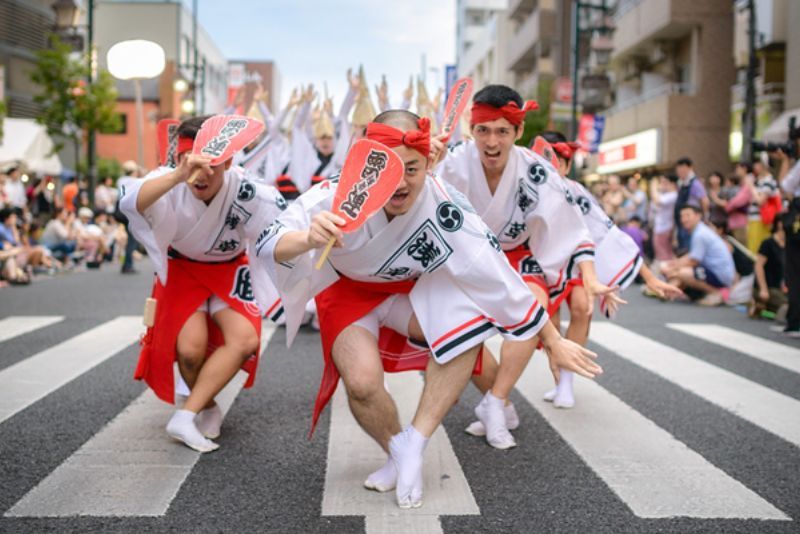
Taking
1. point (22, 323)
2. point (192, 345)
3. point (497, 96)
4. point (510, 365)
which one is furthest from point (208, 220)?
point (22, 323)

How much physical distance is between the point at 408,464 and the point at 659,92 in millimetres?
21935

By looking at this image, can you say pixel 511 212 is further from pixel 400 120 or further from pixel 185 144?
pixel 185 144

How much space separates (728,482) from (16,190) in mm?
13247

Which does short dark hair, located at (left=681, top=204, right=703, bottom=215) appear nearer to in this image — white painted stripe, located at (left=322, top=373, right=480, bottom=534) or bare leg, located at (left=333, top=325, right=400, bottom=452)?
white painted stripe, located at (left=322, top=373, right=480, bottom=534)

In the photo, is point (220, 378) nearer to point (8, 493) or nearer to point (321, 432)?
point (321, 432)

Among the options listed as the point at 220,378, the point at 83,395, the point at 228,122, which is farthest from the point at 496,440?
the point at 83,395

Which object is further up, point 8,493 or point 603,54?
point 603,54

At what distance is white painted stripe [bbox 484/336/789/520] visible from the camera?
3.09 meters

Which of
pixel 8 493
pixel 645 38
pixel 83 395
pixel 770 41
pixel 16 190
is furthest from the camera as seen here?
pixel 645 38

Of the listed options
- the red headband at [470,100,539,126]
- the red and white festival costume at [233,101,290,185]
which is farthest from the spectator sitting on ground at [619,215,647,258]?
the red headband at [470,100,539,126]

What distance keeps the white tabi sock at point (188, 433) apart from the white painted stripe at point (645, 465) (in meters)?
1.66

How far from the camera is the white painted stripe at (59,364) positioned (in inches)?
188

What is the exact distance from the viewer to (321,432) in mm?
4176

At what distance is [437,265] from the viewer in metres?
3.20
